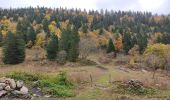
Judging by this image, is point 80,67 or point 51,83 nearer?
point 51,83

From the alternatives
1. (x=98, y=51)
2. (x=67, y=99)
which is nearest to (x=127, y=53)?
(x=98, y=51)

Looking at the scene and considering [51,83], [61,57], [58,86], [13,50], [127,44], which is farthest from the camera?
[127,44]

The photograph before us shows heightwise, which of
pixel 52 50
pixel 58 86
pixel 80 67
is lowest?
pixel 80 67

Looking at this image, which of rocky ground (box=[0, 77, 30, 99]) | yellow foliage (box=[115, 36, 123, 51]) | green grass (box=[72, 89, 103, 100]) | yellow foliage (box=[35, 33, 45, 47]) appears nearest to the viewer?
rocky ground (box=[0, 77, 30, 99])

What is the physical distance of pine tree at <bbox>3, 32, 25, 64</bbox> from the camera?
→ 77688 millimetres

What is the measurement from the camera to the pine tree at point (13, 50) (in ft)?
255

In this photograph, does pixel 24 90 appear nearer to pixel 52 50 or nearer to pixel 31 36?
pixel 52 50

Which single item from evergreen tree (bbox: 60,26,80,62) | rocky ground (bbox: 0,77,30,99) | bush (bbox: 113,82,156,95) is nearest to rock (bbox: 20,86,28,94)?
rocky ground (bbox: 0,77,30,99)

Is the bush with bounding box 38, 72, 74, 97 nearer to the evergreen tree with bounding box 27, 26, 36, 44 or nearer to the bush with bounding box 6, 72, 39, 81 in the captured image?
the bush with bounding box 6, 72, 39, 81

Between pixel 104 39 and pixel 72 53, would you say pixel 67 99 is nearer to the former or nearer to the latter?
pixel 72 53

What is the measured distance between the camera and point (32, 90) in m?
24.8

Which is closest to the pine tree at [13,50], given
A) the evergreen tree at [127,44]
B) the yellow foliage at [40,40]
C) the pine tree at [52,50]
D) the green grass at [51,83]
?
the pine tree at [52,50]

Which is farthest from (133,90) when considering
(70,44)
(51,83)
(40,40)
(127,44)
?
(40,40)

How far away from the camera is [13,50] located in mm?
78312
